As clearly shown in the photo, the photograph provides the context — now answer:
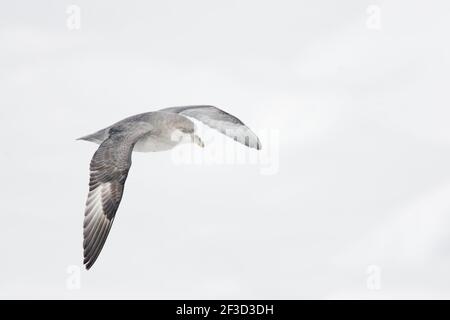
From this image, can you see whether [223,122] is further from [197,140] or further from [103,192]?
[103,192]

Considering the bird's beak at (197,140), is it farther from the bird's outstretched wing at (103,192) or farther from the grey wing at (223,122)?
the bird's outstretched wing at (103,192)

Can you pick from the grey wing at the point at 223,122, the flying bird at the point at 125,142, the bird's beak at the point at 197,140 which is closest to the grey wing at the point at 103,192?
the flying bird at the point at 125,142

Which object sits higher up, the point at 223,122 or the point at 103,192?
the point at 223,122

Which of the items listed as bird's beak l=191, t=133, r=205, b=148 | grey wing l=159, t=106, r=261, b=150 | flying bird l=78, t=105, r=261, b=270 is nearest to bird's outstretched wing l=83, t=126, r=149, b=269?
flying bird l=78, t=105, r=261, b=270

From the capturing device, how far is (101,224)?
55.7 ft

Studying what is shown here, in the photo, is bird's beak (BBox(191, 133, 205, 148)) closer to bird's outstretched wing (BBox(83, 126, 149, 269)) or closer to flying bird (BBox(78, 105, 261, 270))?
flying bird (BBox(78, 105, 261, 270))

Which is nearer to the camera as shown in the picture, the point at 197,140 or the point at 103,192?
the point at 103,192

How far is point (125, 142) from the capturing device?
17797 millimetres

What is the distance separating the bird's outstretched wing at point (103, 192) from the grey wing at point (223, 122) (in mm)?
3707

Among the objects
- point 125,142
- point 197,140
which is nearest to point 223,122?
point 197,140

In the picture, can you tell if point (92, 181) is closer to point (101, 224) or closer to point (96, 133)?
point (101, 224)

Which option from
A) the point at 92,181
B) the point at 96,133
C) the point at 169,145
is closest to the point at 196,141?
the point at 169,145

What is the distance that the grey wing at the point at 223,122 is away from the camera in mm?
20625

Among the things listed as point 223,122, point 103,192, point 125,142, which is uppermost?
point 223,122
